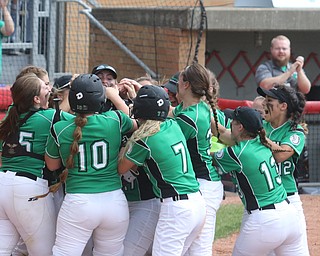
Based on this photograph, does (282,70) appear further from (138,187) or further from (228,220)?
(138,187)

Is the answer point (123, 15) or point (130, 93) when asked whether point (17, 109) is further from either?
point (123, 15)

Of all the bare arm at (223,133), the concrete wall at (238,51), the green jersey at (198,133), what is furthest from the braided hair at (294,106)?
the concrete wall at (238,51)

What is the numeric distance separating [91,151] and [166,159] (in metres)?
0.51

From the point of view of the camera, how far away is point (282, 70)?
431 inches

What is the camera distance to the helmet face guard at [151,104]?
577 centimetres

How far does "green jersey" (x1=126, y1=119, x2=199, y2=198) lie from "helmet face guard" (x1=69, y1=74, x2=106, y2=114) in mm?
375

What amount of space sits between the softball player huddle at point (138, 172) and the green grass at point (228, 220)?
8.32 feet

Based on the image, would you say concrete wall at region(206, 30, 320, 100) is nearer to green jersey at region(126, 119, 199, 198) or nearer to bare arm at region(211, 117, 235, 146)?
bare arm at region(211, 117, 235, 146)

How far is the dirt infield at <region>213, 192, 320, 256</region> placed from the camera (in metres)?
8.46

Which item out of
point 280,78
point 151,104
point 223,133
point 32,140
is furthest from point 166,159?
point 280,78

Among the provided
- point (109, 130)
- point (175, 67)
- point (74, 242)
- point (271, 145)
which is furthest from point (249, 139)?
point (175, 67)

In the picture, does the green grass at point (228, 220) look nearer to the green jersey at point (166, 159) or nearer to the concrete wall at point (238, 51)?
the green jersey at point (166, 159)

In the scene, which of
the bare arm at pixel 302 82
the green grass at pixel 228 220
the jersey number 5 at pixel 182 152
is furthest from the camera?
the bare arm at pixel 302 82

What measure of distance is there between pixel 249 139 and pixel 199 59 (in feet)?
22.2
